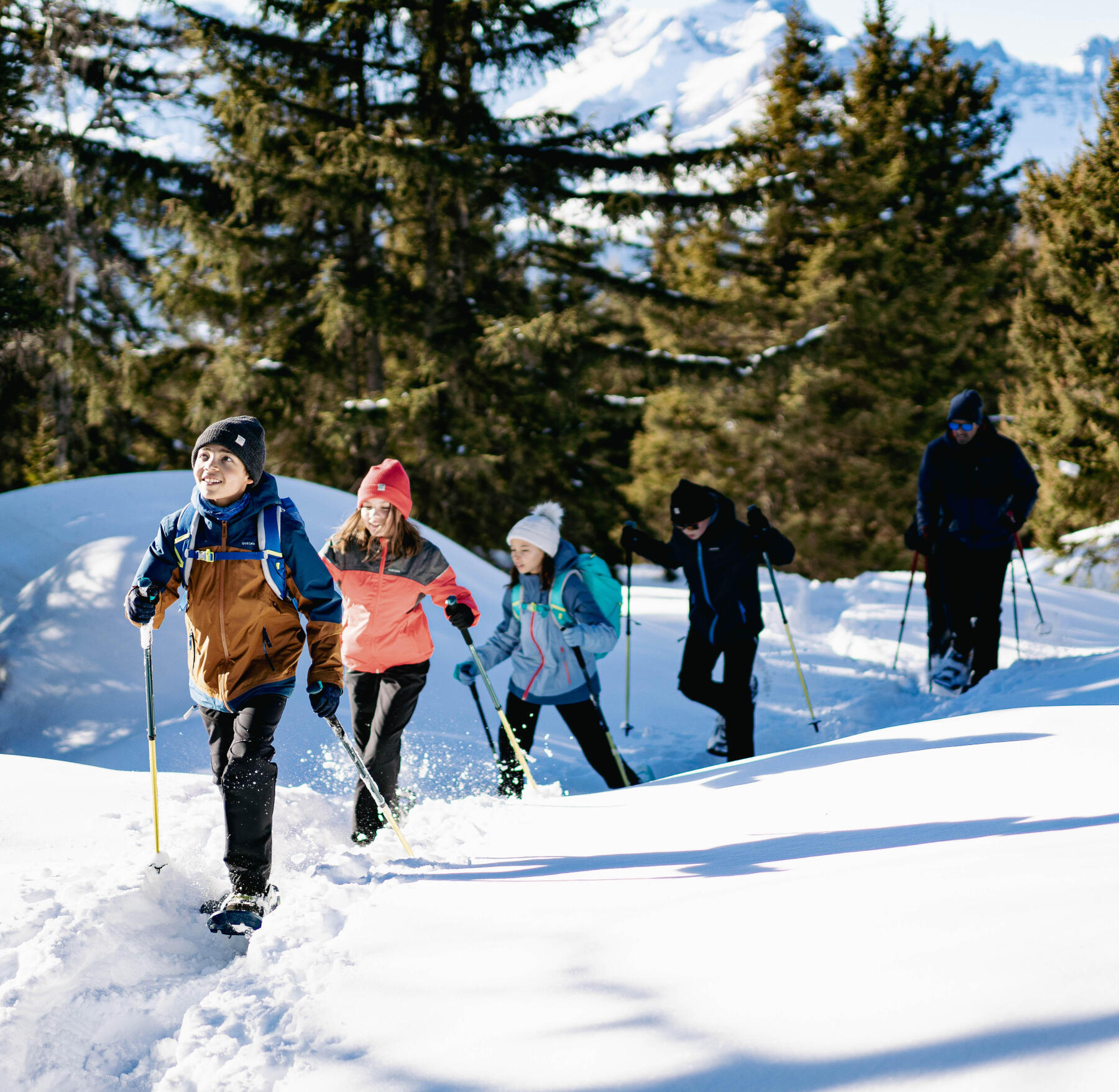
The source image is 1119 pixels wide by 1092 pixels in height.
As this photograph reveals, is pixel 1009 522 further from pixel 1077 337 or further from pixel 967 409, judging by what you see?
pixel 1077 337

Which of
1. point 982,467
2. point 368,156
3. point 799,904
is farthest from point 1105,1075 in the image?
point 368,156

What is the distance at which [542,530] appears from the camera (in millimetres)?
4617

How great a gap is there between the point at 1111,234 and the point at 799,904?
62.7 ft

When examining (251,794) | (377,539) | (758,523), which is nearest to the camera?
(251,794)

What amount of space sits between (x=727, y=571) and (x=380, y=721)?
2.39 metres

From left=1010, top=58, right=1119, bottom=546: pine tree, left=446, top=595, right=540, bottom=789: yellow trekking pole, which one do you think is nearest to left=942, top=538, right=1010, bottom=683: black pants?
left=446, top=595, right=540, bottom=789: yellow trekking pole

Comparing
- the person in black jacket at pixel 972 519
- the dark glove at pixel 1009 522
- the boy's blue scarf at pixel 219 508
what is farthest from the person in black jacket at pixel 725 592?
the boy's blue scarf at pixel 219 508

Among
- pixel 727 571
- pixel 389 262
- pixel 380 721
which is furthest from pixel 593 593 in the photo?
pixel 389 262

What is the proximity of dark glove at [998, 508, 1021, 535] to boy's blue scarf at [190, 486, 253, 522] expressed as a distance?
531cm

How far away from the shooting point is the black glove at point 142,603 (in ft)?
10.3

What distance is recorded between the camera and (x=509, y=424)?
1625 centimetres

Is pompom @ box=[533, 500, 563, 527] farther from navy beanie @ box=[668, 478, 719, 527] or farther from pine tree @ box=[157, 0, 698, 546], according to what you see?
pine tree @ box=[157, 0, 698, 546]

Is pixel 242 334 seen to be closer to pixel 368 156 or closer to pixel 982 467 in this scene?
pixel 368 156

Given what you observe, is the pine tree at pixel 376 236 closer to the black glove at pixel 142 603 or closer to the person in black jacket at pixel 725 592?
the person in black jacket at pixel 725 592
